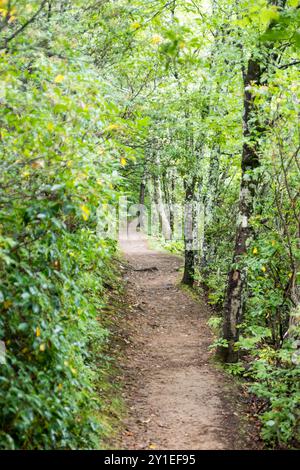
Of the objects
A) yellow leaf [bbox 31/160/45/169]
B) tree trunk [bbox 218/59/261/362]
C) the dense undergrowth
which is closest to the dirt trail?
tree trunk [bbox 218/59/261/362]

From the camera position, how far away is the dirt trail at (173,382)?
6.78 metres

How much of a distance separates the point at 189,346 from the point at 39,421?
6918 mm

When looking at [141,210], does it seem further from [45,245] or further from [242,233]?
[45,245]

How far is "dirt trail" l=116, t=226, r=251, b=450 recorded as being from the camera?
6777mm

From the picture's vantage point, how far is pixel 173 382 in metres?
8.98

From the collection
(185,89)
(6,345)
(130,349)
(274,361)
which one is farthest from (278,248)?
(185,89)

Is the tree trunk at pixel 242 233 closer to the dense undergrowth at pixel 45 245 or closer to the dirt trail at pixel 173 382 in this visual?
the dirt trail at pixel 173 382

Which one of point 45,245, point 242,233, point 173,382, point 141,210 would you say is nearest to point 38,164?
point 45,245

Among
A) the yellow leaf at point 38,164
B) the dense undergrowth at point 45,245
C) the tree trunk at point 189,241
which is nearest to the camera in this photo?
the dense undergrowth at point 45,245

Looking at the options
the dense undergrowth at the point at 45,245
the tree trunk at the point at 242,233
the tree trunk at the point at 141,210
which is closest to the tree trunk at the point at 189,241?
the tree trunk at the point at 242,233

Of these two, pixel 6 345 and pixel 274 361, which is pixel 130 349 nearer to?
pixel 274 361

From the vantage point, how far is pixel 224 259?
15023mm

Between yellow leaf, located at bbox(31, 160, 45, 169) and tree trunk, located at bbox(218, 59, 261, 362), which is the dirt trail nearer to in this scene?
tree trunk, located at bbox(218, 59, 261, 362)

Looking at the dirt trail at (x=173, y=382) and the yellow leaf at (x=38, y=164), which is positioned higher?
the yellow leaf at (x=38, y=164)
